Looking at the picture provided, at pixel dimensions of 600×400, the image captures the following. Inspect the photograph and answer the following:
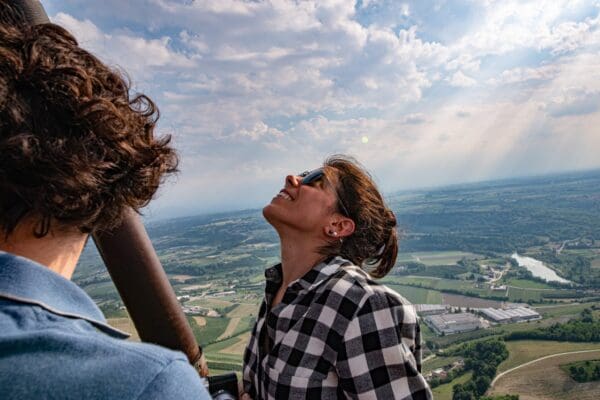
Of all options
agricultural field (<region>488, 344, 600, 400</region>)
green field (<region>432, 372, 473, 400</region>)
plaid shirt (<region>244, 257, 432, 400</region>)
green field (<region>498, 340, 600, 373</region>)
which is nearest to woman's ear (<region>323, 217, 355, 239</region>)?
plaid shirt (<region>244, 257, 432, 400</region>)

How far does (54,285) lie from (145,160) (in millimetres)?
402

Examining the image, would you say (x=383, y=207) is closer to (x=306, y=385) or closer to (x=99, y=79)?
(x=306, y=385)

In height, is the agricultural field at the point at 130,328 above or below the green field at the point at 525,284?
above

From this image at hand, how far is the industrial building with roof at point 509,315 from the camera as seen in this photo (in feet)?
56.8

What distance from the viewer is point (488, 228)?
39750 millimetres

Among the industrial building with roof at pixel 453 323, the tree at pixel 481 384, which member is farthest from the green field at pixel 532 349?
the industrial building with roof at pixel 453 323

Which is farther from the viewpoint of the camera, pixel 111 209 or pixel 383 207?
pixel 383 207

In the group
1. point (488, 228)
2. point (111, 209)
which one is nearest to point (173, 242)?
point (111, 209)

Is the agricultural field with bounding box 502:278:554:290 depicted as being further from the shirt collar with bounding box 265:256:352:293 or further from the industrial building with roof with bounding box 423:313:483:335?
the shirt collar with bounding box 265:256:352:293

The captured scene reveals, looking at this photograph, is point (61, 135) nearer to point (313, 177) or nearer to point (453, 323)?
point (313, 177)

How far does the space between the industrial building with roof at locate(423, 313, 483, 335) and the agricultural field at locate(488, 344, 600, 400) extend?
13.7 feet

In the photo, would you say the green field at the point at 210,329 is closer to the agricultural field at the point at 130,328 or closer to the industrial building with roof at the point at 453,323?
the agricultural field at the point at 130,328

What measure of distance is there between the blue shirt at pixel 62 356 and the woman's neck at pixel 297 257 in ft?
5.28

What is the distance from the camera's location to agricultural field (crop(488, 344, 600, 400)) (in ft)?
30.2
